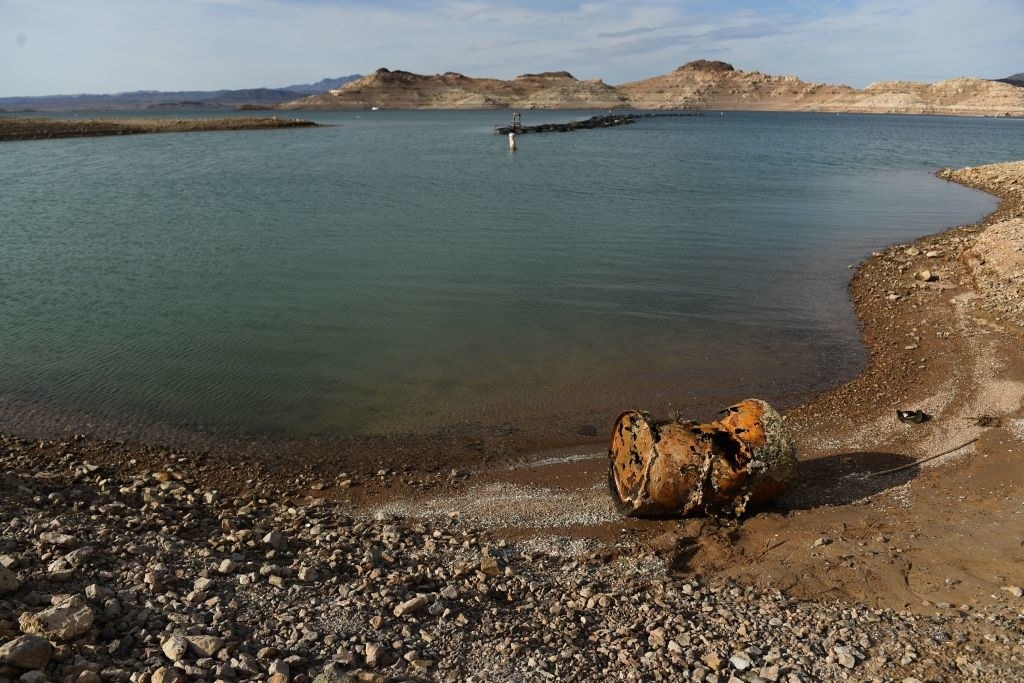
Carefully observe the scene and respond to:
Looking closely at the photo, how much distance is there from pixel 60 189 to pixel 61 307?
23.5 metres

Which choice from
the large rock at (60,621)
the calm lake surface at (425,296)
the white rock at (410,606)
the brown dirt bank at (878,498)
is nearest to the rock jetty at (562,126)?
the calm lake surface at (425,296)

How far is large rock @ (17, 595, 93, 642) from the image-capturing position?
457 centimetres

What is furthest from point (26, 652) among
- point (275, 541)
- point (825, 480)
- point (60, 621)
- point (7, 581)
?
point (825, 480)

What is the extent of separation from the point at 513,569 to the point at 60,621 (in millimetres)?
3700

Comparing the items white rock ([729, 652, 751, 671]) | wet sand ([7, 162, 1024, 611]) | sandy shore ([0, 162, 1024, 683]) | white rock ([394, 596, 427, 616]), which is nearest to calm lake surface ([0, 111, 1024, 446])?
wet sand ([7, 162, 1024, 611])

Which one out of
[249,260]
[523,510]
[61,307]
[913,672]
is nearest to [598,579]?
[523,510]

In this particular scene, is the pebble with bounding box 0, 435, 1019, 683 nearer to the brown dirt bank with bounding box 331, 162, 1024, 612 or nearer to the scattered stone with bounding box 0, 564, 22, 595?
the scattered stone with bounding box 0, 564, 22, 595

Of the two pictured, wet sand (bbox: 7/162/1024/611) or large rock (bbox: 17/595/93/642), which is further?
wet sand (bbox: 7/162/1024/611)

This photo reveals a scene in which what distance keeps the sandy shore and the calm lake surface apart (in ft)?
6.45

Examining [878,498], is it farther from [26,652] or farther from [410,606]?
[26,652]

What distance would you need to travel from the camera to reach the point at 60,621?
4.66 m

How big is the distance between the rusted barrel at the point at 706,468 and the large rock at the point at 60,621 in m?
5.17

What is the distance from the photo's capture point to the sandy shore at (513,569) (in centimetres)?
493

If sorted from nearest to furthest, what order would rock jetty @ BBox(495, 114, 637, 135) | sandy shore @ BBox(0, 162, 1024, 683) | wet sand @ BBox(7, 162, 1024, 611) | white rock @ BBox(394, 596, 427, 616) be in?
sandy shore @ BBox(0, 162, 1024, 683)
white rock @ BBox(394, 596, 427, 616)
wet sand @ BBox(7, 162, 1024, 611)
rock jetty @ BBox(495, 114, 637, 135)
